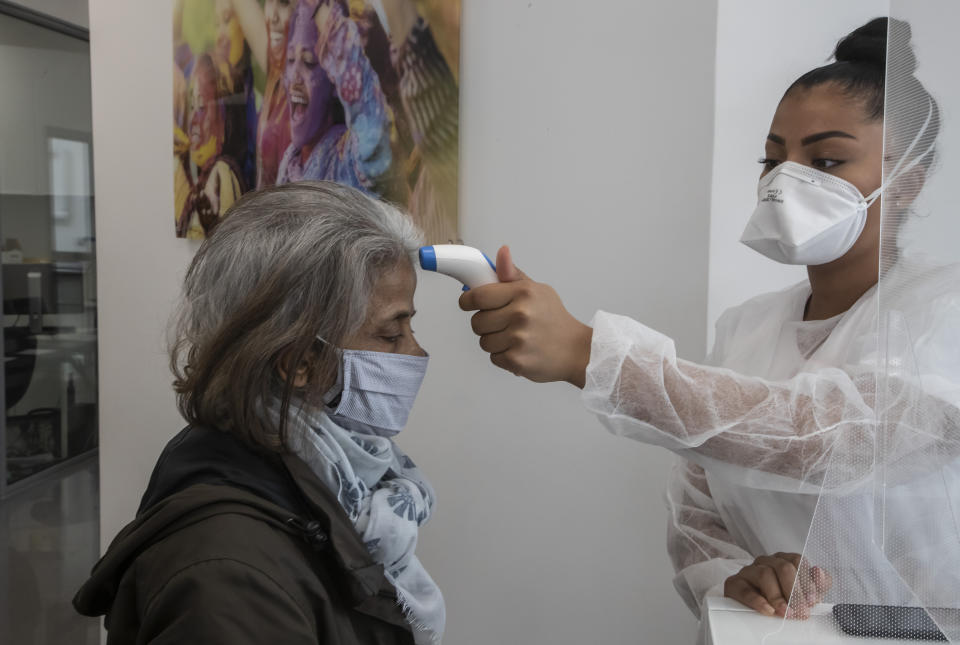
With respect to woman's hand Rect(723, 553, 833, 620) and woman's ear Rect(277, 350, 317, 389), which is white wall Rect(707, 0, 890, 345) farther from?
woman's ear Rect(277, 350, 317, 389)

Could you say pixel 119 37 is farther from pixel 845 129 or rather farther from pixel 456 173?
pixel 845 129

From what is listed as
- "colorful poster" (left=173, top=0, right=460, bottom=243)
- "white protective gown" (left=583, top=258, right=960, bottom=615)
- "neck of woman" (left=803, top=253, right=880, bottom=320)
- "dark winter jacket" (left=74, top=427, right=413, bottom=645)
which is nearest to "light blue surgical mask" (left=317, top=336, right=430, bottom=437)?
"dark winter jacket" (left=74, top=427, right=413, bottom=645)

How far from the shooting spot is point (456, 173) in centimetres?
215

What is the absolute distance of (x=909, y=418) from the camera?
803 millimetres

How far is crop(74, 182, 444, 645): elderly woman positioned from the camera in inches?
37.1

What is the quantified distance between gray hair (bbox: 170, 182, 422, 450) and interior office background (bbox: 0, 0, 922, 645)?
2.98ft

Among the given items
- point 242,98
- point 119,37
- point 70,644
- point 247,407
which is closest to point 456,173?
point 242,98

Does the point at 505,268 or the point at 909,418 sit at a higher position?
the point at 505,268

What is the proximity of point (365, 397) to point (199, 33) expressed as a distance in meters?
1.94

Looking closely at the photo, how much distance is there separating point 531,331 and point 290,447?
38 centimetres

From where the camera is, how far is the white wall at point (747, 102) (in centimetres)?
170

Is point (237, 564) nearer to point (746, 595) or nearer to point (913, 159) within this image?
point (746, 595)

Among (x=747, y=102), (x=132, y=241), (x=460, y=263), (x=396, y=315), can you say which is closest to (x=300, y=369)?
(x=396, y=315)

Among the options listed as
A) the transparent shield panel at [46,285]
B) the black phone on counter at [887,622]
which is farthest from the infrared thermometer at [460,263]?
the transparent shield panel at [46,285]
